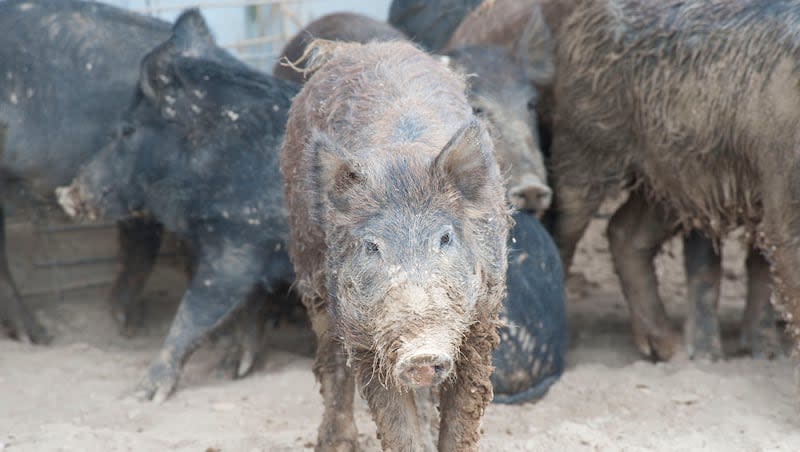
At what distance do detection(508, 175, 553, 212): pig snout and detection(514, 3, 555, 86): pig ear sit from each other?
849 millimetres

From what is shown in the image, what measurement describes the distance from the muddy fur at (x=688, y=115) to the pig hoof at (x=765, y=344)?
0.73m

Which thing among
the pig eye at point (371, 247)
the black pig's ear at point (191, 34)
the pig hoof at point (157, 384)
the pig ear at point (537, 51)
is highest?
the pig eye at point (371, 247)

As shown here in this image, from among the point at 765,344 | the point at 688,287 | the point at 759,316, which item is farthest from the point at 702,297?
the point at 765,344

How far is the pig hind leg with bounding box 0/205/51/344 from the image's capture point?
21.9 feet

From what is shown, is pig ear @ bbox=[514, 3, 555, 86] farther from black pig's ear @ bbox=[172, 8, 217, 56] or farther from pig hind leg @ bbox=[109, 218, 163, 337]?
pig hind leg @ bbox=[109, 218, 163, 337]

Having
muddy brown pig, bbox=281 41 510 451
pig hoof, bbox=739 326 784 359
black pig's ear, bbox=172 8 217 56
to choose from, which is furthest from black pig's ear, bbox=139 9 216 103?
pig hoof, bbox=739 326 784 359

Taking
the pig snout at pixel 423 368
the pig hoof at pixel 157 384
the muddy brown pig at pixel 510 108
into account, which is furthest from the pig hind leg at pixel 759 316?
the pig snout at pixel 423 368

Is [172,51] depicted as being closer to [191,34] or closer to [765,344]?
[191,34]

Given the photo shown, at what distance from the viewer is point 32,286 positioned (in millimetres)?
7340

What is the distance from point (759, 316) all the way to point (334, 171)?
3.31m

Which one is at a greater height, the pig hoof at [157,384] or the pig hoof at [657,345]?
the pig hoof at [657,345]

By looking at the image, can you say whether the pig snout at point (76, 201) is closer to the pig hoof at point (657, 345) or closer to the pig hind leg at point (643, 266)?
the pig hind leg at point (643, 266)

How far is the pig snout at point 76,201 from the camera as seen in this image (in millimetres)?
6145

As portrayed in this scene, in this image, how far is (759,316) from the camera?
237 inches
